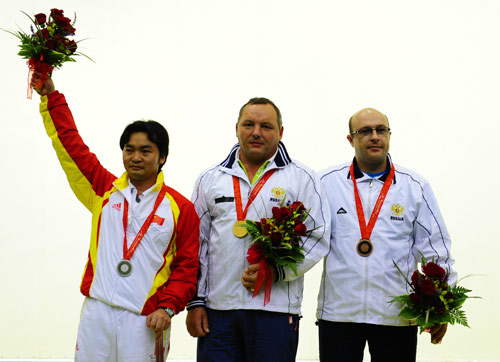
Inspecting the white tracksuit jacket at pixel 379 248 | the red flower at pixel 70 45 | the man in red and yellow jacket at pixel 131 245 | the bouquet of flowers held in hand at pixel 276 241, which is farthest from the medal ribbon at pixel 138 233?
the white tracksuit jacket at pixel 379 248

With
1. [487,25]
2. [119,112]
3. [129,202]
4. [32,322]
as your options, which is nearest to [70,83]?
[119,112]

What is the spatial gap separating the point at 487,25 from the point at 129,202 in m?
4.33

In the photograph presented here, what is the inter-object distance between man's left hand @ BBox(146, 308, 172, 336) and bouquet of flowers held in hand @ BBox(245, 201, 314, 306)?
1.49 ft

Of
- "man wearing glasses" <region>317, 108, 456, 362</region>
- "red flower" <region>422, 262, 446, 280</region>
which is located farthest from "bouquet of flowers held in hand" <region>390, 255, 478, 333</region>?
"man wearing glasses" <region>317, 108, 456, 362</region>

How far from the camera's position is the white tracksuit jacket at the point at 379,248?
298cm

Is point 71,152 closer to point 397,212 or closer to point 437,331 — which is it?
point 397,212

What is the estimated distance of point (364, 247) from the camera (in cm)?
302

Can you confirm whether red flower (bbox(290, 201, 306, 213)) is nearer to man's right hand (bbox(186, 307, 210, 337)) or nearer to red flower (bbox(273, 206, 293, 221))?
red flower (bbox(273, 206, 293, 221))

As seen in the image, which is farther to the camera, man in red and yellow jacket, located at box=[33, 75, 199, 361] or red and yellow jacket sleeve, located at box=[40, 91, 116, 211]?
red and yellow jacket sleeve, located at box=[40, 91, 116, 211]

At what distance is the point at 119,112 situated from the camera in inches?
222

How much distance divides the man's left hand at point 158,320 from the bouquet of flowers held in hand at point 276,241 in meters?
0.45

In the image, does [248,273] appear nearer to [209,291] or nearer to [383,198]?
[209,291]

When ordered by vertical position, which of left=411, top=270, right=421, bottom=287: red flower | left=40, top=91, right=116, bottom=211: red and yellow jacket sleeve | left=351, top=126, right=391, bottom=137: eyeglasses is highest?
left=351, top=126, right=391, bottom=137: eyeglasses

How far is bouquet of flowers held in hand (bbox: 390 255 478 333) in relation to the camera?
278 centimetres
